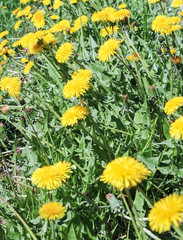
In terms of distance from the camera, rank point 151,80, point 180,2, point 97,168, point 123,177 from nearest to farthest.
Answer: point 123,177 → point 97,168 → point 151,80 → point 180,2

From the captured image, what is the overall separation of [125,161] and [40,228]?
0.71 m

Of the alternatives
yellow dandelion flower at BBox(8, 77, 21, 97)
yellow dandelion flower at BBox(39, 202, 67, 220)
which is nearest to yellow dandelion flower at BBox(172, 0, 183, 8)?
yellow dandelion flower at BBox(8, 77, 21, 97)

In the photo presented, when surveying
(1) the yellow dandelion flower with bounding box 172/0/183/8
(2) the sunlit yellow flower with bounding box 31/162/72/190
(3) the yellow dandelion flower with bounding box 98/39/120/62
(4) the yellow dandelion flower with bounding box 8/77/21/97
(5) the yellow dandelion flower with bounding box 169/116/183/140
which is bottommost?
(5) the yellow dandelion flower with bounding box 169/116/183/140

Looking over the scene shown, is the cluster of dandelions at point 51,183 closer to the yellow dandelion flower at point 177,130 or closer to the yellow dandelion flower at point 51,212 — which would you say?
the yellow dandelion flower at point 51,212

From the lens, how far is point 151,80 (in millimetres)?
2035

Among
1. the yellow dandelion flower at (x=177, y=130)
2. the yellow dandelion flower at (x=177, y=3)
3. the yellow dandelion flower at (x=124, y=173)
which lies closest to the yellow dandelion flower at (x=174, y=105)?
the yellow dandelion flower at (x=177, y=130)

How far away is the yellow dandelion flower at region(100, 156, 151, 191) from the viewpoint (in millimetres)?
876

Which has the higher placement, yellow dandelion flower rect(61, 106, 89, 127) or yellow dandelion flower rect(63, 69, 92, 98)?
yellow dandelion flower rect(63, 69, 92, 98)

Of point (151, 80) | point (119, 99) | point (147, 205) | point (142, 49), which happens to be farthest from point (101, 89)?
point (147, 205)

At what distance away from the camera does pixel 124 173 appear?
2.90 feet

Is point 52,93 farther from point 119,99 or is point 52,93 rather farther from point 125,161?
point 125,161

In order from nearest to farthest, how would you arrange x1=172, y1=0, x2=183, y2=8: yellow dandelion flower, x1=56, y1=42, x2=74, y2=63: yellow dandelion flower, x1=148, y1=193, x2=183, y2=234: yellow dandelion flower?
x1=148, y1=193, x2=183, y2=234: yellow dandelion flower → x1=56, y1=42, x2=74, y2=63: yellow dandelion flower → x1=172, y1=0, x2=183, y2=8: yellow dandelion flower

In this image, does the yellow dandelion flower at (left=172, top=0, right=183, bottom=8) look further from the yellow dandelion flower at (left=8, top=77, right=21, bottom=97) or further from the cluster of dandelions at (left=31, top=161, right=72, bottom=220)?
the cluster of dandelions at (left=31, top=161, right=72, bottom=220)

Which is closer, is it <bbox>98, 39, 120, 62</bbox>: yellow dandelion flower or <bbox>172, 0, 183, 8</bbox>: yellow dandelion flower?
<bbox>98, 39, 120, 62</bbox>: yellow dandelion flower
